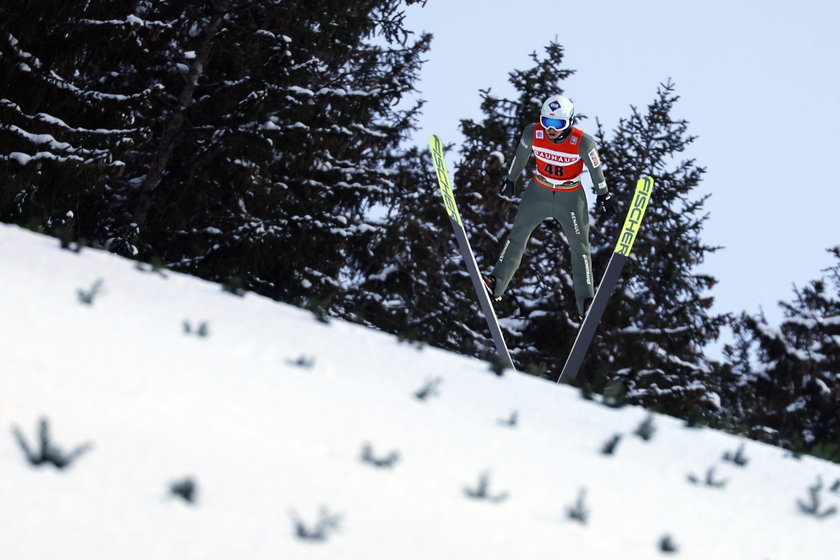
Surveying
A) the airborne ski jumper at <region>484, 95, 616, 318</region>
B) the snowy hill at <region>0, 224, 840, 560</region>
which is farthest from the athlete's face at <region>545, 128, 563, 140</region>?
the snowy hill at <region>0, 224, 840, 560</region>

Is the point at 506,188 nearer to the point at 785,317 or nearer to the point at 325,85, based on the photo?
the point at 325,85

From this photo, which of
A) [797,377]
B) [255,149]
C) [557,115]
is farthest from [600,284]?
[797,377]

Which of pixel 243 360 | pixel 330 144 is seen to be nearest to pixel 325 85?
pixel 330 144

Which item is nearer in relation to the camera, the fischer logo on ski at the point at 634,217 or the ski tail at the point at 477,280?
the fischer logo on ski at the point at 634,217

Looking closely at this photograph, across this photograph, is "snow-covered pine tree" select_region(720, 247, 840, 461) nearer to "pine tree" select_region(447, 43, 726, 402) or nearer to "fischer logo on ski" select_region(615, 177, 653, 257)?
"pine tree" select_region(447, 43, 726, 402)

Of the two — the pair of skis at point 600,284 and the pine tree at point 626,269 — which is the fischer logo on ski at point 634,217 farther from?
the pine tree at point 626,269

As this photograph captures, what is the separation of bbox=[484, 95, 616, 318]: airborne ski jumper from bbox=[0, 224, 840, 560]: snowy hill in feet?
11.6

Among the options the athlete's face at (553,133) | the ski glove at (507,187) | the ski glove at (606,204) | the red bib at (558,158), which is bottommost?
the ski glove at (507,187)

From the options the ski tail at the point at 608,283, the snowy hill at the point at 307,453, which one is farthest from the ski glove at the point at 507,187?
the snowy hill at the point at 307,453

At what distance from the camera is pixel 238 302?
7.12 m

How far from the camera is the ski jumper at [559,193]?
1014cm

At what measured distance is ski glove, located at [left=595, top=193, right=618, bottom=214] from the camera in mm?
Result: 10281

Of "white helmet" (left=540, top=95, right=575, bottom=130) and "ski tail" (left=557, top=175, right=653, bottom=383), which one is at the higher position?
"white helmet" (left=540, top=95, right=575, bottom=130)

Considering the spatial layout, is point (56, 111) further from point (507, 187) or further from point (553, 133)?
point (553, 133)
